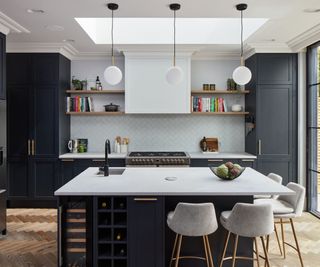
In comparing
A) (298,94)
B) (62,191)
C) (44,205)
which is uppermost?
(298,94)

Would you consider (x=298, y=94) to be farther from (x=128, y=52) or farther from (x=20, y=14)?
(x=20, y=14)

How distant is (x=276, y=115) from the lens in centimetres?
538

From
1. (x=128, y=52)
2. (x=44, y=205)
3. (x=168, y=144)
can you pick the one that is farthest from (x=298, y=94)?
(x=44, y=205)

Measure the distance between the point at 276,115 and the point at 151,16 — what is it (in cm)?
283

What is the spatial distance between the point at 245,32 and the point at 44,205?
449 cm

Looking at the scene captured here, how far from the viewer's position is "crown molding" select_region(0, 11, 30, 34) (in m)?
3.93

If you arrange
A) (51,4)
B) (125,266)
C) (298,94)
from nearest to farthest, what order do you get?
(125,266) → (51,4) → (298,94)

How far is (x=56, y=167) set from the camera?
5426 mm

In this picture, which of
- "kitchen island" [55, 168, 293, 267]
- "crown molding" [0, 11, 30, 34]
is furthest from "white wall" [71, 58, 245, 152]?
"kitchen island" [55, 168, 293, 267]

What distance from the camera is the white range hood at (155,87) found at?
5625mm

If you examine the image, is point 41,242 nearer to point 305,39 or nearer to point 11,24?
point 11,24

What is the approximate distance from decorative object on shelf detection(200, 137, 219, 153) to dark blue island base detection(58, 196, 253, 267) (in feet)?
10.6

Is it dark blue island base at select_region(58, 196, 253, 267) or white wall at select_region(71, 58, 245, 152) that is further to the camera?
white wall at select_region(71, 58, 245, 152)

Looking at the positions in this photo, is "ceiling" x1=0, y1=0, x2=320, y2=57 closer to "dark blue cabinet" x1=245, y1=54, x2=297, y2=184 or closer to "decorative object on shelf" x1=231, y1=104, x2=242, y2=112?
"dark blue cabinet" x1=245, y1=54, x2=297, y2=184
